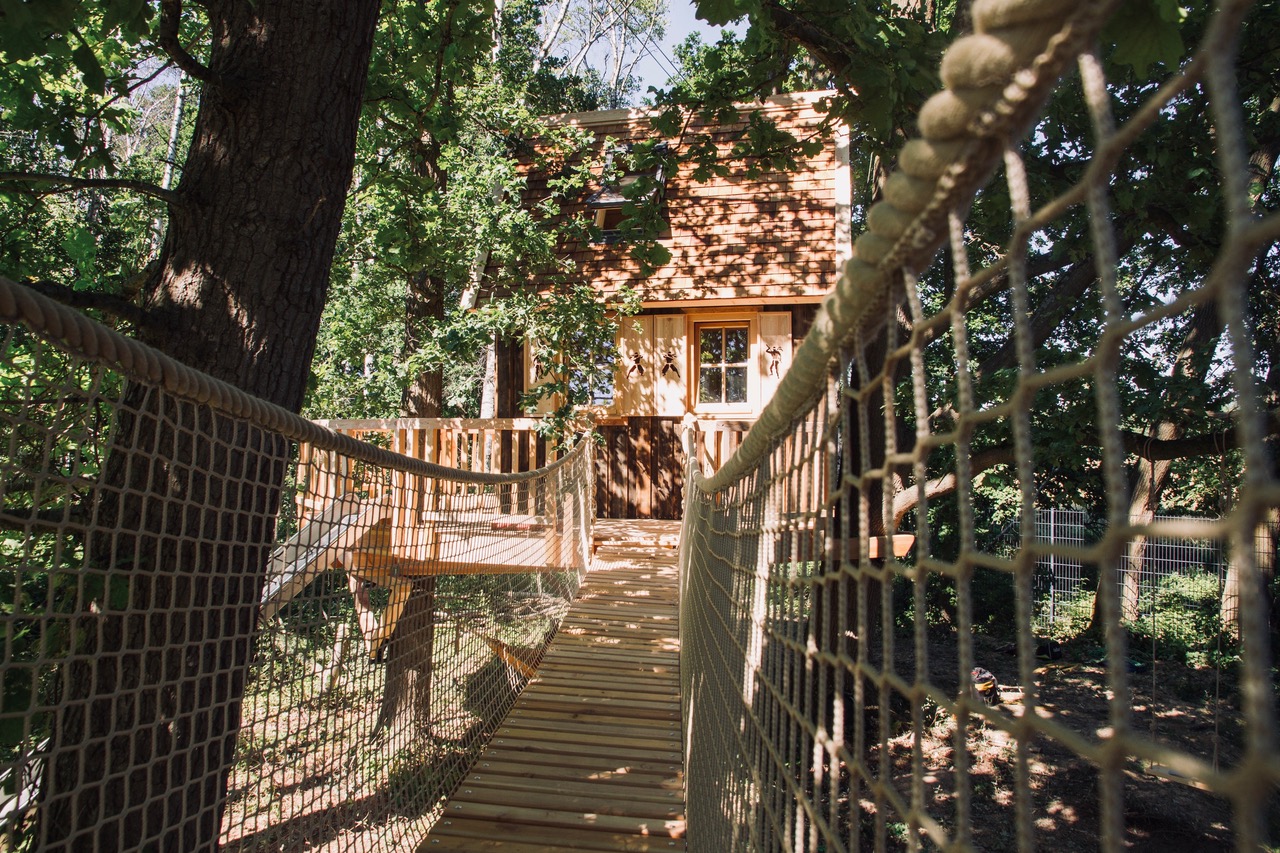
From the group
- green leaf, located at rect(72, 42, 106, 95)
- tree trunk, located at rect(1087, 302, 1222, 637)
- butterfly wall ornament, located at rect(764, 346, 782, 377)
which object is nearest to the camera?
green leaf, located at rect(72, 42, 106, 95)

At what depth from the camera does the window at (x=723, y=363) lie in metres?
8.84

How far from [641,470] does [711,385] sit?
1231 mm

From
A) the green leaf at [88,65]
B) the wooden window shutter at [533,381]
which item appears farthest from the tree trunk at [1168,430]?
the wooden window shutter at [533,381]

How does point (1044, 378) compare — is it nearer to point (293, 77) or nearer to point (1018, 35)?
point (1018, 35)

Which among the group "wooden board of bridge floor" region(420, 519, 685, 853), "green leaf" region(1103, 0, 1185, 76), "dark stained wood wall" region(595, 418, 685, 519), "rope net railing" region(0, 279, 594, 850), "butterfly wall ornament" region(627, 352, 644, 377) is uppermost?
"butterfly wall ornament" region(627, 352, 644, 377)

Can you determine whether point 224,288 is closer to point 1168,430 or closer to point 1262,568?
point 1168,430

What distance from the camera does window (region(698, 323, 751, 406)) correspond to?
8.84 metres

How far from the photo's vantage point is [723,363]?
8.92 metres

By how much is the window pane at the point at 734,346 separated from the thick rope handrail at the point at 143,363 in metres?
7.26

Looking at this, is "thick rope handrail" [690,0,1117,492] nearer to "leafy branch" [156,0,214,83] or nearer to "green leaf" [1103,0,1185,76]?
"green leaf" [1103,0,1185,76]

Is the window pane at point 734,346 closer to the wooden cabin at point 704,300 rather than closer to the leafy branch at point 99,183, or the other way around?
the wooden cabin at point 704,300

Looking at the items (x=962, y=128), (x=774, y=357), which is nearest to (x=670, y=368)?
(x=774, y=357)

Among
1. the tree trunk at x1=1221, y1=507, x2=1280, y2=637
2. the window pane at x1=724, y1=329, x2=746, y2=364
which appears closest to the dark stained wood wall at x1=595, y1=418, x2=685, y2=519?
the window pane at x1=724, y1=329, x2=746, y2=364

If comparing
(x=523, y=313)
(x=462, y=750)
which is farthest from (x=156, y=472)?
(x=523, y=313)
